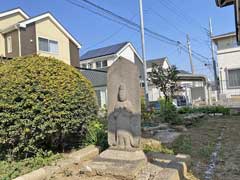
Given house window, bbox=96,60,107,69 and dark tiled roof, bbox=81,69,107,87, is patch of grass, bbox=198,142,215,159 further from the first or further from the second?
house window, bbox=96,60,107,69

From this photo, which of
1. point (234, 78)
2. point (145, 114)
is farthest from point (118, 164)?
point (234, 78)

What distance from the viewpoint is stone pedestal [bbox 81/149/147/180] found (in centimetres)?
376

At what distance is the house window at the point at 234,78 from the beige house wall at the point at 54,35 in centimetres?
1254

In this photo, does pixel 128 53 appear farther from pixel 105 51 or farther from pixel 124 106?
pixel 124 106

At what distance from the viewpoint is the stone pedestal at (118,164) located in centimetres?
→ 376

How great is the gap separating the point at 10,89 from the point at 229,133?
6092mm

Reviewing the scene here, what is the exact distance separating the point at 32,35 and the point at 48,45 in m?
1.49

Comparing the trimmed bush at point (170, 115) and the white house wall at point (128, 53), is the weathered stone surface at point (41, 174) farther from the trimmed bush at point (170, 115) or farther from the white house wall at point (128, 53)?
the white house wall at point (128, 53)

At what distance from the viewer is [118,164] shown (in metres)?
4.03

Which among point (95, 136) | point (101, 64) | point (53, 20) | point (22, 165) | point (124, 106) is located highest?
point (53, 20)

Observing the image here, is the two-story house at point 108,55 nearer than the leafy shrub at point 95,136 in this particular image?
No

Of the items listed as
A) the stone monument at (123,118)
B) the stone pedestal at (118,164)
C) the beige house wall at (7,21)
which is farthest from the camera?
the beige house wall at (7,21)

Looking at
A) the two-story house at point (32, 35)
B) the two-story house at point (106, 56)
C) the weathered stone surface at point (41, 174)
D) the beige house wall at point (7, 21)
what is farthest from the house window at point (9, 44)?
the weathered stone surface at point (41, 174)

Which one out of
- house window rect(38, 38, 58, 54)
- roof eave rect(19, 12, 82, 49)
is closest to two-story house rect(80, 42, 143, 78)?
roof eave rect(19, 12, 82, 49)
